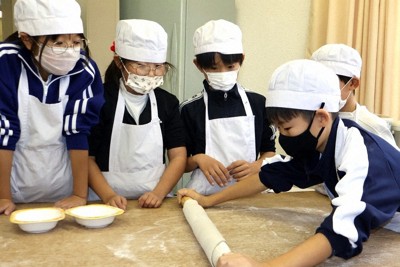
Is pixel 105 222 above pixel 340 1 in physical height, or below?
below

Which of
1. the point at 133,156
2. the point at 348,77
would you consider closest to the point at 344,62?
the point at 348,77

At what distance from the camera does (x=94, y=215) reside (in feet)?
3.59

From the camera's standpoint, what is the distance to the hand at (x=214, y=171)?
148 cm

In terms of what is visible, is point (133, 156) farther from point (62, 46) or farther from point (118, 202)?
point (62, 46)

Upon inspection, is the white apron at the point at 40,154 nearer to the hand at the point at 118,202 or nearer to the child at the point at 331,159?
the hand at the point at 118,202

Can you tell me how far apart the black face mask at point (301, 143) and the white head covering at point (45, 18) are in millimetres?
698

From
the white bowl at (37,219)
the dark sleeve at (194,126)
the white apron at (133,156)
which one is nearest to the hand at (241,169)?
the dark sleeve at (194,126)

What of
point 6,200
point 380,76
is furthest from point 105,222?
point 380,76

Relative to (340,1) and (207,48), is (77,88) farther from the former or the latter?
(340,1)

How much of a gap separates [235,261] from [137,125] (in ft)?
2.46

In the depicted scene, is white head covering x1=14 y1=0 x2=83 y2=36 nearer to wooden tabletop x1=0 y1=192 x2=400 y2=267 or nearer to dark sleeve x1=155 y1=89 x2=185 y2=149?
dark sleeve x1=155 y1=89 x2=185 y2=149

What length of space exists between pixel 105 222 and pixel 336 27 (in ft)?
6.66

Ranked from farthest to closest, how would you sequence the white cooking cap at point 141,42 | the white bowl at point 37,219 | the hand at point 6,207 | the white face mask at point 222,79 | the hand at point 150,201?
the white face mask at point 222,79 → the white cooking cap at point 141,42 → the hand at point 150,201 → the hand at point 6,207 → the white bowl at point 37,219

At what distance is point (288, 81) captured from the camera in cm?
105
